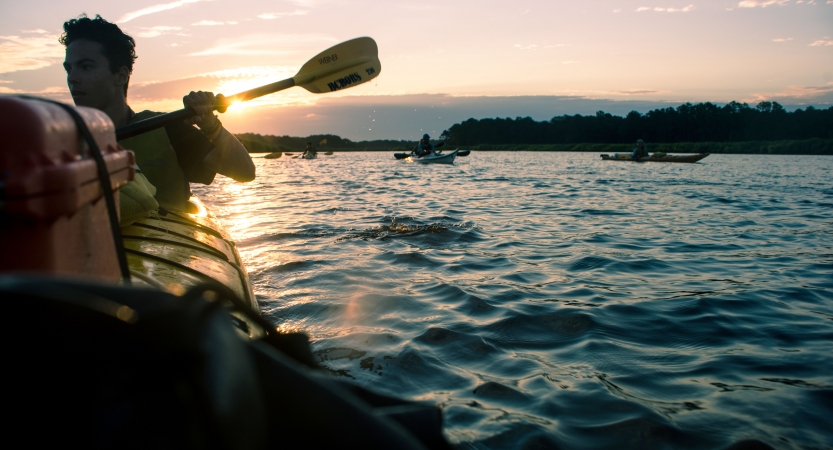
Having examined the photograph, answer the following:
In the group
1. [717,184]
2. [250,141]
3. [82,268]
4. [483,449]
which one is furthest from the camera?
[250,141]

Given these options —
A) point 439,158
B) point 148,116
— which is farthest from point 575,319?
point 439,158

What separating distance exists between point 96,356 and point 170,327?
0.34 feet

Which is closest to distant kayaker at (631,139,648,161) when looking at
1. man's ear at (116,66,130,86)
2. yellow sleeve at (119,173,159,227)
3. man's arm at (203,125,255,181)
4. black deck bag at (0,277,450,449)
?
man's arm at (203,125,255,181)

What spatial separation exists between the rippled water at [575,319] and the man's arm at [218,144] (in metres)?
1.03

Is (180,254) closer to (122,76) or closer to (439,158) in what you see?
(122,76)

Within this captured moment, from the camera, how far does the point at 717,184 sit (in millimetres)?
14594

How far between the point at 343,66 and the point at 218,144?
4.13 feet

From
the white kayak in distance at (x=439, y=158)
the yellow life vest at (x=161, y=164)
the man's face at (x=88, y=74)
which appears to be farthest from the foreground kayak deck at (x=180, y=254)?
the white kayak in distance at (x=439, y=158)

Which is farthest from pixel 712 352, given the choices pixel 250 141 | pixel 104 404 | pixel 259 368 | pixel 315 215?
pixel 250 141

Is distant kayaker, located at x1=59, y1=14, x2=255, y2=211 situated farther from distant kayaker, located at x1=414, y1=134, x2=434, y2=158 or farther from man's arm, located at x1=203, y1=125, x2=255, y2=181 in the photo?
distant kayaker, located at x1=414, y1=134, x2=434, y2=158

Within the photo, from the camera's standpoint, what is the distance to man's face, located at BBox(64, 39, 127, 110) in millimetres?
3205

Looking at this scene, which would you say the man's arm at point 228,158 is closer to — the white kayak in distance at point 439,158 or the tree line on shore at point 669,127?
the white kayak in distance at point 439,158

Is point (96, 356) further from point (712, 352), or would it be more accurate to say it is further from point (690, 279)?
point (690, 279)

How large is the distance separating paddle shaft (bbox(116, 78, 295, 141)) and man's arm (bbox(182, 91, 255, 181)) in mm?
54
